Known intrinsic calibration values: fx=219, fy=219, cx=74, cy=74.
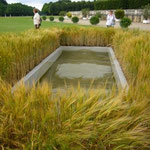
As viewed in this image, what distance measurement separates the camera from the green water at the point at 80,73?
18.5 ft

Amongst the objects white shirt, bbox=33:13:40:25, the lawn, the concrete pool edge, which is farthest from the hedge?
the concrete pool edge

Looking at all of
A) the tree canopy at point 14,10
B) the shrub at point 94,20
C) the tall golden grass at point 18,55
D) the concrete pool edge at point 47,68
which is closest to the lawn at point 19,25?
the shrub at point 94,20

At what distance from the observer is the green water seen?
563 centimetres

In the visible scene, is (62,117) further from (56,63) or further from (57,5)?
(57,5)

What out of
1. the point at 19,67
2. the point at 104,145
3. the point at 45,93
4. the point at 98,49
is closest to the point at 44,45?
the point at 19,67

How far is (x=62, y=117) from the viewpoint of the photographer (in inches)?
91.2

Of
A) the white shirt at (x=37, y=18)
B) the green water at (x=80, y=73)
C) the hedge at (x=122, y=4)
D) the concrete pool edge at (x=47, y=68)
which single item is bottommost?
the green water at (x=80, y=73)

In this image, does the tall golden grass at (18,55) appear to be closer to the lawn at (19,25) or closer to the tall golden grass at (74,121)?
the tall golden grass at (74,121)

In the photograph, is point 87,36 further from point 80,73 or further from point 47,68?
point 80,73

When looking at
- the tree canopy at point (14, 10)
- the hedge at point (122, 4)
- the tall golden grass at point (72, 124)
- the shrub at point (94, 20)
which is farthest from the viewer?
the tree canopy at point (14, 10)

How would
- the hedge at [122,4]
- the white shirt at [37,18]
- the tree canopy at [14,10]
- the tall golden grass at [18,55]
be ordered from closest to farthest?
the tall golden grass at [18,55], the white shirt at [37,18], the hedge at [122,4], the tree canopy at [14,10]

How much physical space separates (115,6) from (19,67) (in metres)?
38.3

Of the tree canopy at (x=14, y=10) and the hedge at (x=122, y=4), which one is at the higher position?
the tree canopy at (x=14, y=10)

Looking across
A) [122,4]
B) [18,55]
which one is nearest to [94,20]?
[122,4]
